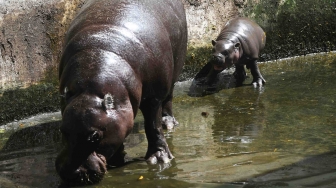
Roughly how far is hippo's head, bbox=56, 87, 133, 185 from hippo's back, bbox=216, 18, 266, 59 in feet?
15.8

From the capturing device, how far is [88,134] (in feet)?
14.2

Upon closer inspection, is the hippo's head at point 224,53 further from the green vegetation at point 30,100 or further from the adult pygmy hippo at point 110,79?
the adult pygmy hippo at point 110,79

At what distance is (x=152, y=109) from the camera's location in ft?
17.5

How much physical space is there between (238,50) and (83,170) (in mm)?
5030

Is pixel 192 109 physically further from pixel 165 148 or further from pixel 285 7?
pixel 285 7

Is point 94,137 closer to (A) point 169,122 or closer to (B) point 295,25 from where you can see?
(A) point 169,122

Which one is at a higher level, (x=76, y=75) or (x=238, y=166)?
(x=76, y=75)

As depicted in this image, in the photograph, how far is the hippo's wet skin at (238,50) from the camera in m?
8.76

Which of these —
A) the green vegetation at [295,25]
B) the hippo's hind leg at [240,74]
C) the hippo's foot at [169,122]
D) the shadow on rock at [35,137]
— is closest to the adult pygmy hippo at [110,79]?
the hippo's foot at [169,122]

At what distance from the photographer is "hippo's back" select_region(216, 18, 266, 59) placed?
356 inches

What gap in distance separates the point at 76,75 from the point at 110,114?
43 centimetres

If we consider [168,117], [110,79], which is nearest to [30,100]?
[168,117]

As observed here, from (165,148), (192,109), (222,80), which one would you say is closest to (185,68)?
(222,80)

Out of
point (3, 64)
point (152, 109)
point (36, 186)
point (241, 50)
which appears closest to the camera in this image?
point (36, 186)
